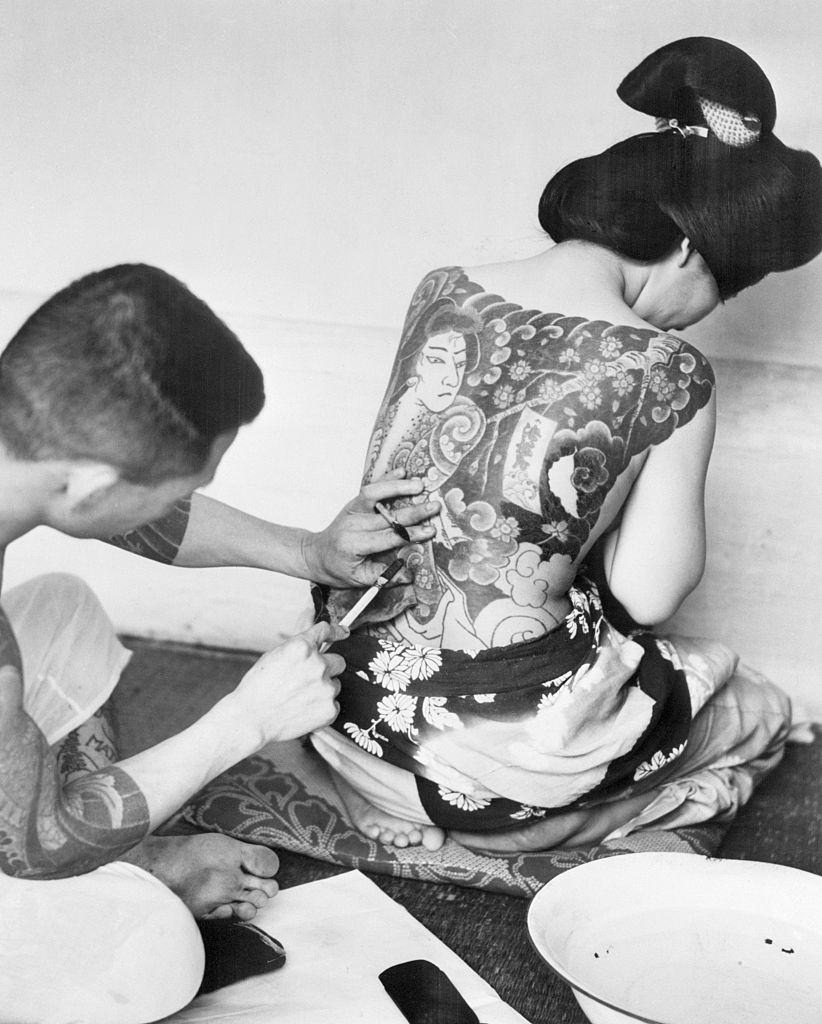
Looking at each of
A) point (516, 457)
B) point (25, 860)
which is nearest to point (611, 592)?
point (516, 457)

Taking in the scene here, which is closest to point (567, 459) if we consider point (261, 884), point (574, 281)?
point (574, 281)

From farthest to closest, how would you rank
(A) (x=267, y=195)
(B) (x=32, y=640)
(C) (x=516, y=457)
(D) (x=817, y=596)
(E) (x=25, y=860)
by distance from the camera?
(D) (x=817, y=596) < (A) (x=267, y=195) < (C) (x=516, y=457) < (B) (x=32, y=640) < (E) (x=25, y=860)

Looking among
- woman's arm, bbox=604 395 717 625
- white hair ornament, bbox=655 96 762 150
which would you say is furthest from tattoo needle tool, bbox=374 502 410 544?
white hair ornament, bbox=655 96 762 150

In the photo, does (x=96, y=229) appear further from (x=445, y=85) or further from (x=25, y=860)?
(x=25, y=860)

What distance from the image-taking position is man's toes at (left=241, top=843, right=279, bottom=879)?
1271 mm

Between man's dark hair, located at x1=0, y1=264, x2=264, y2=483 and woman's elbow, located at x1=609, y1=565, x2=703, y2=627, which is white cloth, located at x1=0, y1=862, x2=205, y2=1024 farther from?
woman's elbow, located at x1=609, y1=565, x2=703, y2=627

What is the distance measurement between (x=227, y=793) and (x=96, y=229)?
0.66 metres

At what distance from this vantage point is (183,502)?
1277mm

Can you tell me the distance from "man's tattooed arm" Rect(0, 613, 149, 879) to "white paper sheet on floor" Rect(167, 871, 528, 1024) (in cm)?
22

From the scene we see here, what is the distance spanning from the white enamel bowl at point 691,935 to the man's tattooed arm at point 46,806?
0.37 m

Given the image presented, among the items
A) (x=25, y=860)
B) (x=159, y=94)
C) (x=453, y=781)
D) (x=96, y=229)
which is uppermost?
(x=159, y=94)

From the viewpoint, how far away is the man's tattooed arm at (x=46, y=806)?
895mm

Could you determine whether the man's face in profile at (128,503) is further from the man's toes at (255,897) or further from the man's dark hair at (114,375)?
the man's toes at (255,897)

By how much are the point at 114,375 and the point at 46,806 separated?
1.09 ft
